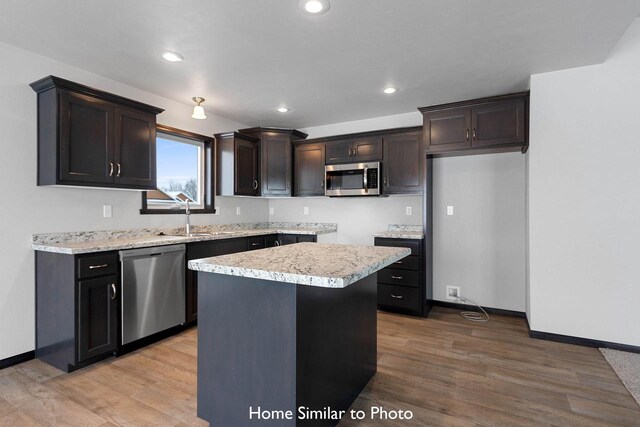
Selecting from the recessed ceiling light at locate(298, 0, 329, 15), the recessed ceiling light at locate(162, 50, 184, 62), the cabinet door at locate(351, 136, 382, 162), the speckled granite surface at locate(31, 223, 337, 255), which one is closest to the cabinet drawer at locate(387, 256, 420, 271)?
the speckled granite surface at locate(31, 223, 337, 255)

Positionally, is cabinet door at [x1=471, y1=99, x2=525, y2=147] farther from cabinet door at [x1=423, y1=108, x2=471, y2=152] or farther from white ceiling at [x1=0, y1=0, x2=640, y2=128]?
white ceiling at [x1=0, y1=0, x2=640, y2=128]

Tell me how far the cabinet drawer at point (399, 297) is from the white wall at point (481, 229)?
1.98 feet

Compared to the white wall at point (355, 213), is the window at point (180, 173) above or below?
above

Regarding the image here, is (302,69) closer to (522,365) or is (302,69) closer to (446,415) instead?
(446,415)

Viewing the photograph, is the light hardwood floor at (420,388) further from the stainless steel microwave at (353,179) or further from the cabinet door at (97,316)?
the stainless steel microwave at (353,179)

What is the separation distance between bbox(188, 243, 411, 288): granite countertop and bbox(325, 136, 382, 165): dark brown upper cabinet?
2368 mm

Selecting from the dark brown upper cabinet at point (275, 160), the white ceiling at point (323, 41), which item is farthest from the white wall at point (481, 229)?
the dark brown upper cabinet at point (275, 160)

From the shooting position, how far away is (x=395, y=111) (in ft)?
14.0

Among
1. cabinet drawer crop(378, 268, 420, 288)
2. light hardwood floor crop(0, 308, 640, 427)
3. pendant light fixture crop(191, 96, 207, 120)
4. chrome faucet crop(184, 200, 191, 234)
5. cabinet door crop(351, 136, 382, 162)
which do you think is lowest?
light hardwood floor crop(0, 308, 640, 427)

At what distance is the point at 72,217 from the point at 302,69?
244 centimetres

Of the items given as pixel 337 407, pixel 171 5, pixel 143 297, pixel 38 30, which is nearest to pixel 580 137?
pixel 337 407

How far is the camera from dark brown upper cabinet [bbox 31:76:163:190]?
257 cm

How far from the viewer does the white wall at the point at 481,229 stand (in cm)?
372

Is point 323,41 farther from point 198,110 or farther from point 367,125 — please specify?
point 367,125
